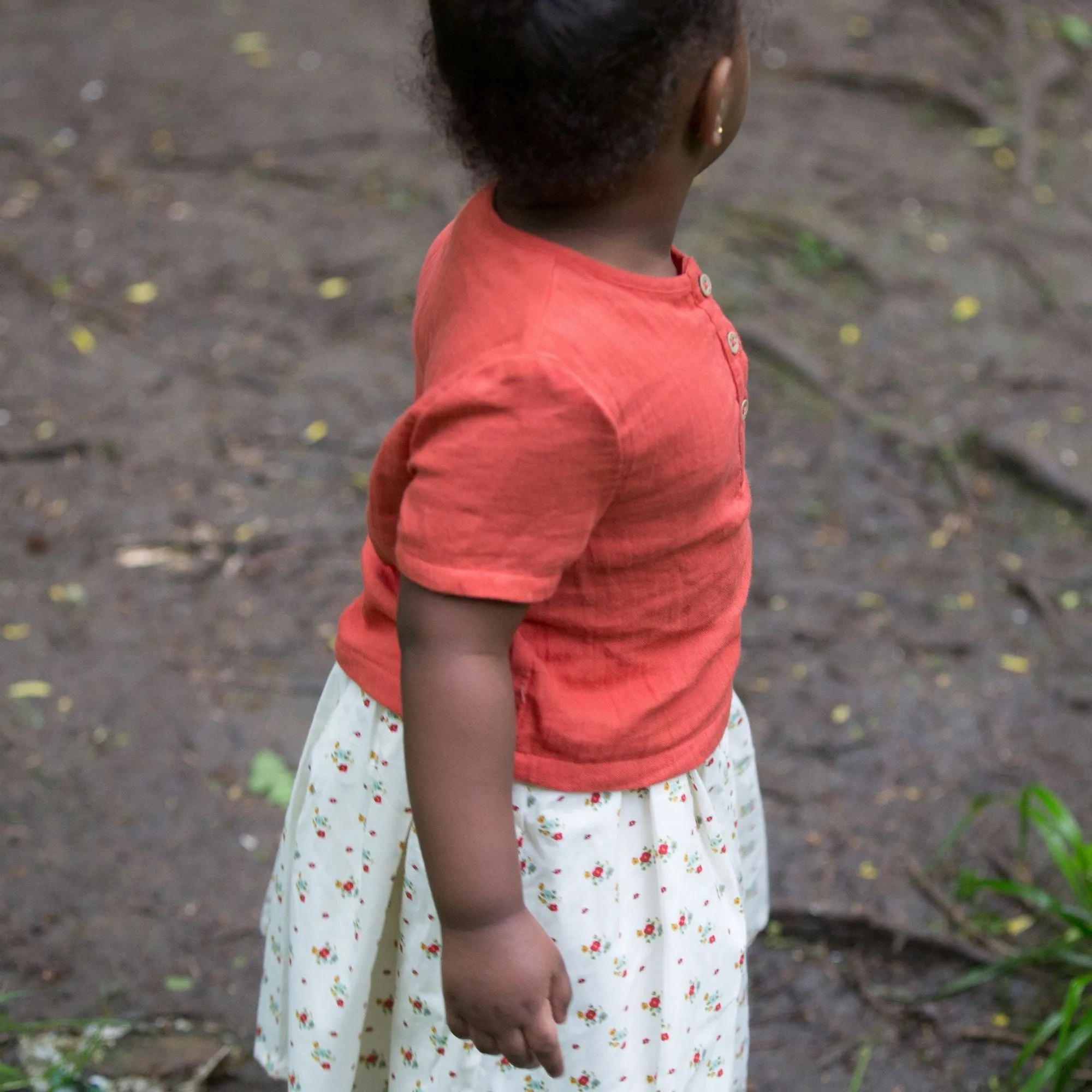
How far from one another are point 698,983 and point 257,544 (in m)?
2.15

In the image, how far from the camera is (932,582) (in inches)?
129

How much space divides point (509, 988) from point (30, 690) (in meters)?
2.04

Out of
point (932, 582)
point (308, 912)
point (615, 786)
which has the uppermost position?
point (615, 786)

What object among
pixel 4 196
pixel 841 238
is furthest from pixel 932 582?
pixel 4 196

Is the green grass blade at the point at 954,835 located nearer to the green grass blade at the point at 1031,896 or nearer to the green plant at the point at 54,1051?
the green grass blade at the point at 1031,896

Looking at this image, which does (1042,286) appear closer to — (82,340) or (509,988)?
(82,340)

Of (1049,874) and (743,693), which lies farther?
(743,693)

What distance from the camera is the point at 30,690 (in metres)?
2.87

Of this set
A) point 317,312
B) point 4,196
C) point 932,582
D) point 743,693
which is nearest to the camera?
point 743,693

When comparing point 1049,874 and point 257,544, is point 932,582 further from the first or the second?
point 257,544

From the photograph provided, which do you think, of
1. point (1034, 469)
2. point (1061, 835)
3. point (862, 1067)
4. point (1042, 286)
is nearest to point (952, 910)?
point (1061, 835)

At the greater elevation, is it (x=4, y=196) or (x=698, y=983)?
(x=698, y=983)

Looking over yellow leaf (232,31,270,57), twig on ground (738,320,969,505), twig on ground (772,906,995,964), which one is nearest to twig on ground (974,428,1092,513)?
twig on ground (738,320,969,505)

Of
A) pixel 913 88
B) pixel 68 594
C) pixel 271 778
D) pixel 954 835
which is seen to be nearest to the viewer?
pixel 954 835
